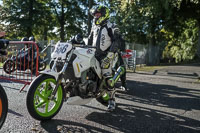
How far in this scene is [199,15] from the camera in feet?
66.4

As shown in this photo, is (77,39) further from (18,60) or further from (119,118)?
(18,60)

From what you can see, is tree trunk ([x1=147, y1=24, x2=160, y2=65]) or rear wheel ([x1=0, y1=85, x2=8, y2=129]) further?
tree trunk ([x1=147, y1=24, x2=160, y2=65])

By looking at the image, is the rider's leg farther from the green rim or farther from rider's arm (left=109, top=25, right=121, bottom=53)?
the green rim

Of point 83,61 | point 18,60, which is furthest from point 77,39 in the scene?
point 18,60

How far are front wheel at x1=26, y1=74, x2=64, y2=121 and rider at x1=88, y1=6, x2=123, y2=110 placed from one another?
1.06 meters

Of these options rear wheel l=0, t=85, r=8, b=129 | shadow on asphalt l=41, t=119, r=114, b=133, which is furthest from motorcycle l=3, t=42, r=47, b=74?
rear wheel l=0, t=85, r=8, b=129

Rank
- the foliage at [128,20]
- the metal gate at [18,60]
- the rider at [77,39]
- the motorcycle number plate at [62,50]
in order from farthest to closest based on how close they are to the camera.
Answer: the foliage at [128,20], the metal gate at [18,60], the rider at [77,39], the motorcycle number plate at [62,50]

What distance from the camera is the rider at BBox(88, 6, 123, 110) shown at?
4250 millimetres

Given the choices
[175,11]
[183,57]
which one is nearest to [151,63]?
[175,11]

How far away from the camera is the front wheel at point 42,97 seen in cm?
316

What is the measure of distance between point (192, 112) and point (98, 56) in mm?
2290

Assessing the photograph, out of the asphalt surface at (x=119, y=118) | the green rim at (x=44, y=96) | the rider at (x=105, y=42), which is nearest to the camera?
the asphalt surface at (x=119, y=118)

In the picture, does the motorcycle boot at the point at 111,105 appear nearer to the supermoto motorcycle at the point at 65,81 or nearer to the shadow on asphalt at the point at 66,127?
the supermoto motorcycle at the point at 65,81

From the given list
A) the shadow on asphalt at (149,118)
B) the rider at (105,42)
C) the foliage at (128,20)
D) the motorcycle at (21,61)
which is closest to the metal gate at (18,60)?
the motorcycle at (21,61)
